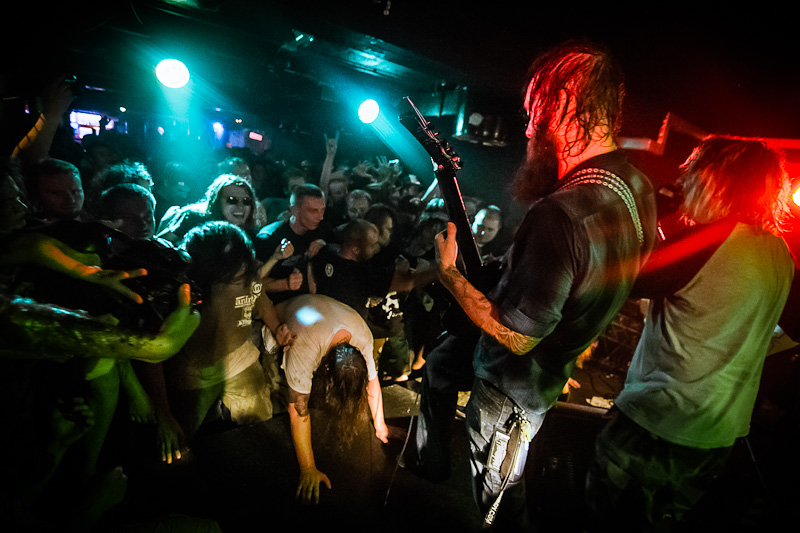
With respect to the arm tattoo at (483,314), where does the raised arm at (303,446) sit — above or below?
below

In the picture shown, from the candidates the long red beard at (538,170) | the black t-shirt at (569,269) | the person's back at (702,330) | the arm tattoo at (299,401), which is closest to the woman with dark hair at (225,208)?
the arm tattoo at (299,401)

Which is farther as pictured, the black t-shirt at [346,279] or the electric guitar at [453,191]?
the black t-shirt at [346,279]


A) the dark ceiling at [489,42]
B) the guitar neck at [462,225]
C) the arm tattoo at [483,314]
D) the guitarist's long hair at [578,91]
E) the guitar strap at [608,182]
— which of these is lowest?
the arm tattoo at [483,314]

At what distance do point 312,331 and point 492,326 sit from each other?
44.7 inches

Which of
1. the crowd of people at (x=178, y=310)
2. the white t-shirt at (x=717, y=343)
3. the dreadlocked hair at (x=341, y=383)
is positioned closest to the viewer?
the crowd of people at (x=178, y=310)

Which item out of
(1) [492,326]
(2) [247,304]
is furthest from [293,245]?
(1) [492,326]

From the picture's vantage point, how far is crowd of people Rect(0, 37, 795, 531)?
1.29 meters

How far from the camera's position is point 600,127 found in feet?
4.74

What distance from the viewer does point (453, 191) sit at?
1.98m

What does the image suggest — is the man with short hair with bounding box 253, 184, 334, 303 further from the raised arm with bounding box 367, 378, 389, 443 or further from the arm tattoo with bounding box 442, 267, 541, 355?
the arm tattoo with bounding box 442, 267, 541, 355

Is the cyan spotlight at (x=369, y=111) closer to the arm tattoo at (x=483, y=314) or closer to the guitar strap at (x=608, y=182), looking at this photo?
the arm tattoo at (x=483, y=314)

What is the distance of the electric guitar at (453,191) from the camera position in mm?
1959

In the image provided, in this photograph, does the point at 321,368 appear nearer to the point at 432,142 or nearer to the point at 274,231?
the point at 432,142

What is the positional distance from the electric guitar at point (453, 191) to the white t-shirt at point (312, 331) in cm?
81
